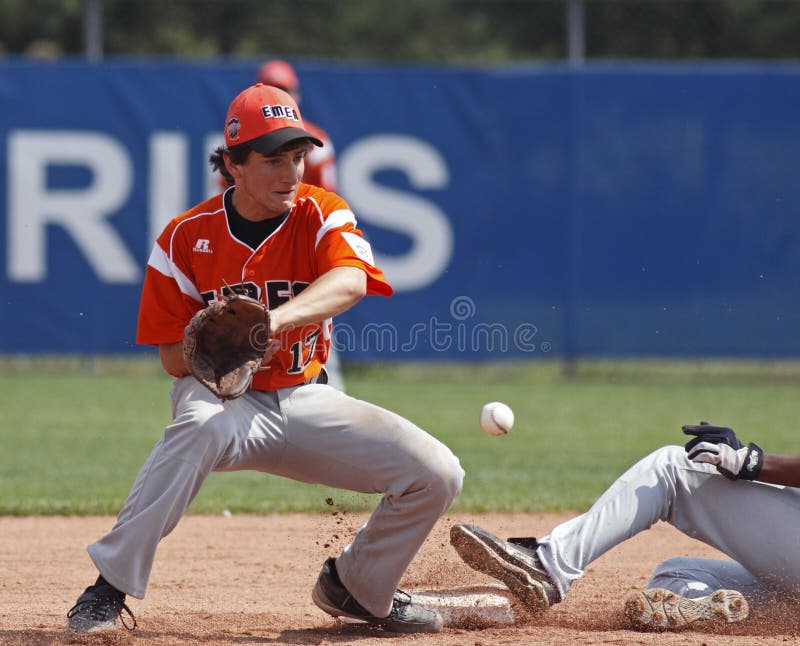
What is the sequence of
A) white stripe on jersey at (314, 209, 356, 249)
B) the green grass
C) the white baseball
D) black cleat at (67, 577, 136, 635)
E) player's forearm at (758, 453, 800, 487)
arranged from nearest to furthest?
1. black cleat at (67, 577, 136, 635)
2. player's forearm at (758, 453, 800, 487)
3. white stripe on jersey at (314, 209, 356, 249)
4. the white baseball
5. the green grass

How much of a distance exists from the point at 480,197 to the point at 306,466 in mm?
7402

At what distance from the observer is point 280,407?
378 cm

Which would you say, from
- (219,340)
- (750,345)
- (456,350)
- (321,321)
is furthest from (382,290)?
(750,345)

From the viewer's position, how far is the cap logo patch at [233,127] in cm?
385

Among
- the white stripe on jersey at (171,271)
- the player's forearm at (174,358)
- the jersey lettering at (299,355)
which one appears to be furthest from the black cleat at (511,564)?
the white stripe on jersey at (171,271)

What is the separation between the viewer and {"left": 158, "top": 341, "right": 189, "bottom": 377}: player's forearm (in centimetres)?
380

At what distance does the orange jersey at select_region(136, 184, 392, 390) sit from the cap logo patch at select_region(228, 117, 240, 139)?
244 millimetres

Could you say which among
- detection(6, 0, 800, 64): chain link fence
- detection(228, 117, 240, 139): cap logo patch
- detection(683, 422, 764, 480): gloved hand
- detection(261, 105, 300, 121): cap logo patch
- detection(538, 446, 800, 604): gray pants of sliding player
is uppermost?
detection(6, 0, 800, 64): chain link fence

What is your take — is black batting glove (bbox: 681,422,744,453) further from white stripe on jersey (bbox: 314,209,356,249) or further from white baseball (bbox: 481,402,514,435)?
white stripe on jersey (bbox: 314,209,356,249)

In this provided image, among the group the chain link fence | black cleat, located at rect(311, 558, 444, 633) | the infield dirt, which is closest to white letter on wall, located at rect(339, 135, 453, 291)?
the infield dirt

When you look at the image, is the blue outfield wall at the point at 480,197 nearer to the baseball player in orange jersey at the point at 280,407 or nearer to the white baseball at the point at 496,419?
the white baseball at the point at 496,419

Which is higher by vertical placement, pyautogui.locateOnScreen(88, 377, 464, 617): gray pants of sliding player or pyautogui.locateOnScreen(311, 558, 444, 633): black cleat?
pyautogui.locateOnScreen(88, 377, 464, 617): gray pants of sliding player

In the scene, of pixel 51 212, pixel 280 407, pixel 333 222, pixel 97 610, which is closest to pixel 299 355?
pixel 280 407

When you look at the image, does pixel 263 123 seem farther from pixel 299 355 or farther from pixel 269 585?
pixel 269 585
